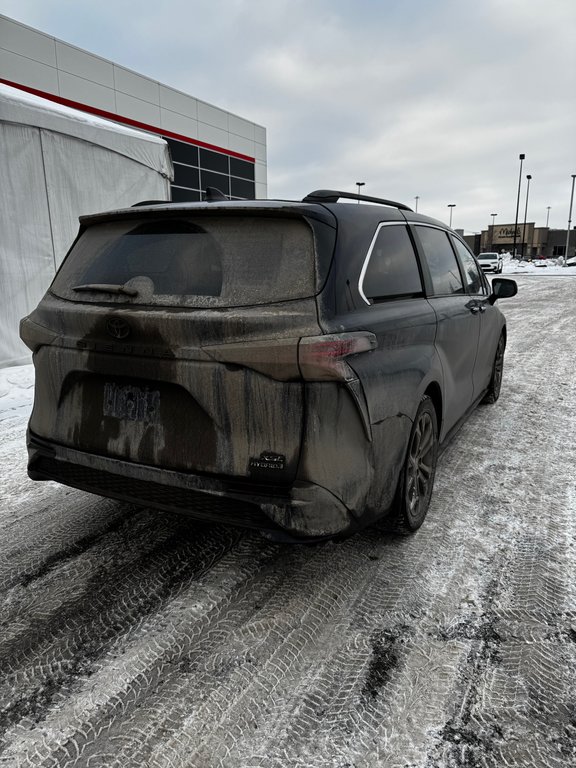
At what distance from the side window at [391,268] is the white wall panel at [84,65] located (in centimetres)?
2017

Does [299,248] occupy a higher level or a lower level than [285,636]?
higher

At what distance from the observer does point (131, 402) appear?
248cm

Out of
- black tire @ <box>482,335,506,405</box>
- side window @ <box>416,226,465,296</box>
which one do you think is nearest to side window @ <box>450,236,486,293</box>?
side window @ <box>416,226,465,296</box>

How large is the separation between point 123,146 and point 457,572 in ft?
27.2

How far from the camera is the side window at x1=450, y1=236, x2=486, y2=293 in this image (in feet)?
15.1

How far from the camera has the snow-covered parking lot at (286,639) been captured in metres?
1.83

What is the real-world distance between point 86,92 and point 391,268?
2093 centimetres

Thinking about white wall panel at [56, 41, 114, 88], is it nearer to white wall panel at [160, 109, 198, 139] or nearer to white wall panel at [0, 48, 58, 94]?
white wall panel at [0, 48, 58, 94]

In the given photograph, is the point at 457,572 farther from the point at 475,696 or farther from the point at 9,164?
the point at 9,164

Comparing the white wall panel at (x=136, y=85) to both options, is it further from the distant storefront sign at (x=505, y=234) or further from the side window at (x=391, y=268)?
the distant storefront sign at (x=505, y=234)

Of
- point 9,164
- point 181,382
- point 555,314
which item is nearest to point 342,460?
point 181,382

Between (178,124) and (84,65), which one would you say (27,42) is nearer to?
(84,65)

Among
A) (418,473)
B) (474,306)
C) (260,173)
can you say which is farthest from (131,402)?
(260,173)

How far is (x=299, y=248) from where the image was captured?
2361 millimetres
